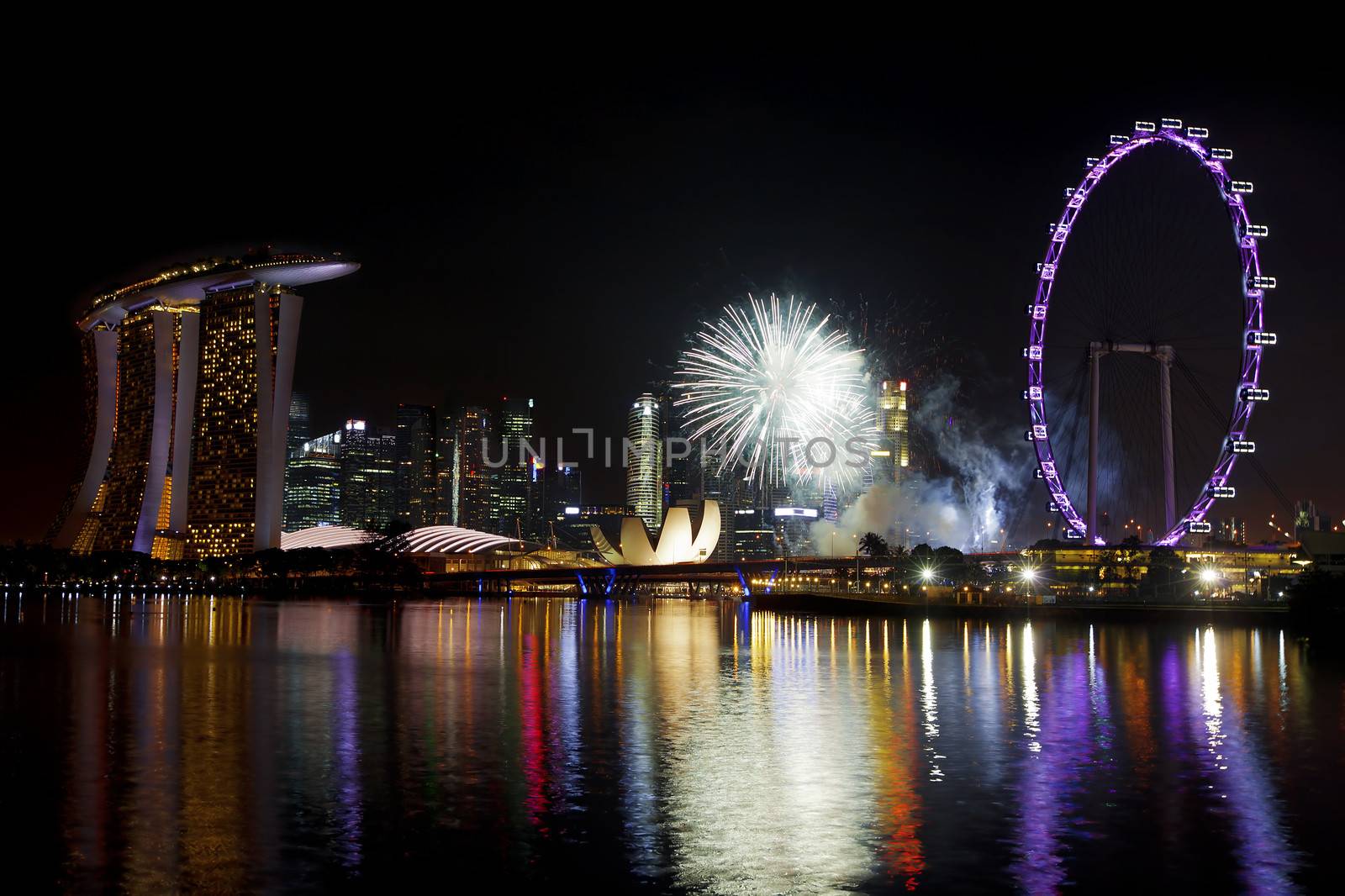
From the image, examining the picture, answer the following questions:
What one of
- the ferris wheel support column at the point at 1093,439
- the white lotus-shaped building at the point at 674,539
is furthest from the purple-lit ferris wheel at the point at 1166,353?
the white lotus-shaped building at the point at 674,539

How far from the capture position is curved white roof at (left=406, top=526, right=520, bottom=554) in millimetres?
145750

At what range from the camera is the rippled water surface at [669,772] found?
14898 millimetres

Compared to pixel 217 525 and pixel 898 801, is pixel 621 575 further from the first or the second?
pixel 898 801

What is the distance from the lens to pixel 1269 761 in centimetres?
2323

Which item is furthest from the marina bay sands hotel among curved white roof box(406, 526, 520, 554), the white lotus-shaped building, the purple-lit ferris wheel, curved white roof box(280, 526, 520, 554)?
the purple-lit ferris wheel

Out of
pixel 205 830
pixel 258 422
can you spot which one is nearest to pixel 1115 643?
pixel 205 830

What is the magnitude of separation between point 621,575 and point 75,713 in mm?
92506

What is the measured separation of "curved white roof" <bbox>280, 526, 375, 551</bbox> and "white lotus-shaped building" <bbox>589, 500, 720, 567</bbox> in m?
32.4

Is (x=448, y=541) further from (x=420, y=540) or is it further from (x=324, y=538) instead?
(x=324, y=538)

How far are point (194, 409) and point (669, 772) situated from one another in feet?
436

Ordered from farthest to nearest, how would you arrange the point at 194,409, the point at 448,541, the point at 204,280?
the point at 448,541 < the point at 194,409 < the point at 204,280

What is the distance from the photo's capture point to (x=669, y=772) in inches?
825

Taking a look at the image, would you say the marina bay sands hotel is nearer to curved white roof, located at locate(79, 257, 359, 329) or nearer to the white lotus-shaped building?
curved white roof, located at locate(79, 257, 359, 329)

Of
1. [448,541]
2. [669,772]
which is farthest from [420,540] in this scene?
[669,772]
